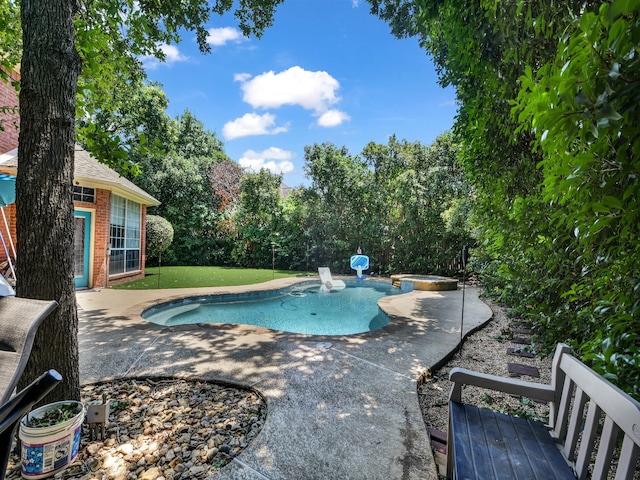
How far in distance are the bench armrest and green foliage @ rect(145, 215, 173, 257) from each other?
45.7 ft

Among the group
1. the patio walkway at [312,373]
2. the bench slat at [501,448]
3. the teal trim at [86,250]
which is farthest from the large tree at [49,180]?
the teal trim at [86,250]

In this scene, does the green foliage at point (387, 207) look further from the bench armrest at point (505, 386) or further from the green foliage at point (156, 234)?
the bench armrest at point (505, 386)

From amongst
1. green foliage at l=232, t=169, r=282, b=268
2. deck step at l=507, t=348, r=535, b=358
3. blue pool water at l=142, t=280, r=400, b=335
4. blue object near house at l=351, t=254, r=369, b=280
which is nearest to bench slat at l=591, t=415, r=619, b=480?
deck step at l=507, t=348, r=535, b=358

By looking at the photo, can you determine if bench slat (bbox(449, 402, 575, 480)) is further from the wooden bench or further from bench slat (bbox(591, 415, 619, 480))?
bench slat (bbox(591, 415, 619, 480))

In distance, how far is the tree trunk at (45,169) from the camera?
2107 mm

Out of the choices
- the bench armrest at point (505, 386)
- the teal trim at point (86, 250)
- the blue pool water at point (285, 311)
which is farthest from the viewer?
the teal trim at point (86, 250)

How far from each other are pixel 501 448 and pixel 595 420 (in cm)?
45

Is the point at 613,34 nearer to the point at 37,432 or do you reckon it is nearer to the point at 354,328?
the point at 37,432

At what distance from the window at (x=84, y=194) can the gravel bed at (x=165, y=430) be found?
25.1 ft

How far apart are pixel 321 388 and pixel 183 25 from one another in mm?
5556

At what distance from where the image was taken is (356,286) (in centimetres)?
1203

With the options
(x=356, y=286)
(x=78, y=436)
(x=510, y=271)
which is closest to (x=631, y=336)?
(x=510, y=271)

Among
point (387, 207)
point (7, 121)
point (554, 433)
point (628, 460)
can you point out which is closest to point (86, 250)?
point (7, 121)

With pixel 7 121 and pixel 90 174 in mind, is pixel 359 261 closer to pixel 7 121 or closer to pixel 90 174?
pixel 90 174
